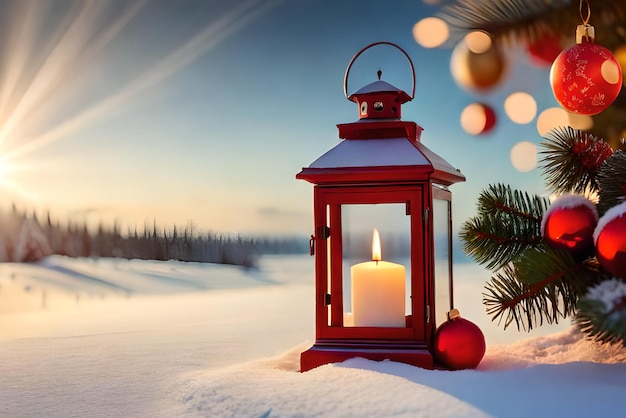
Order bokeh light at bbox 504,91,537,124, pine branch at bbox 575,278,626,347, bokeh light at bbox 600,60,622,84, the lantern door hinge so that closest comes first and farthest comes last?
pine branch at bbox 575,278,626,347, bokeh light at bbox 600,60,622,84, the lantern door hinge, bokeh light at bbox 504,91,537,124

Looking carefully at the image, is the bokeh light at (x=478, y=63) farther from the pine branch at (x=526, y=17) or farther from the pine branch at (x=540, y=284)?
the pine branch at (x=540, y=284)

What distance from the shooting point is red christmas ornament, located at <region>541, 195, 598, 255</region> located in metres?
1.18

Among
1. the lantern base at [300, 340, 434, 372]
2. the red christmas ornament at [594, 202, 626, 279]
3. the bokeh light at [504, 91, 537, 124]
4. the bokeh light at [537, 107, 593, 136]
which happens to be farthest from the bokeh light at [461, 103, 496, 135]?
the red christmas ornament at [594, 202, 626, 279]

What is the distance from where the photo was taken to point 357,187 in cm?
141

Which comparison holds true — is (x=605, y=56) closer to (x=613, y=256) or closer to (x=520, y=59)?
(x=520, y=59)

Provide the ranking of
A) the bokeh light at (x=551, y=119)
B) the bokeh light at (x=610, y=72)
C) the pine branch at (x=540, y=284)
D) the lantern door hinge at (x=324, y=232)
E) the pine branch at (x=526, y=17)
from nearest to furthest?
the pine branch at (x=540, y=284) < the bokeh light at (x=610, y=72) < the lantern door hinge at (x=324, y=232) < the pine branch at (x=526, y=17) < the bokeh light at (x=551, y=119)

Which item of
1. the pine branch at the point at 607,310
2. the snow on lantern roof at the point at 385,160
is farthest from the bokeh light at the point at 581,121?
the pine branch at the point at 607,310

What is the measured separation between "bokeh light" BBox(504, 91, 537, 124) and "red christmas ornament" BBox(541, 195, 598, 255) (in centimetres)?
67

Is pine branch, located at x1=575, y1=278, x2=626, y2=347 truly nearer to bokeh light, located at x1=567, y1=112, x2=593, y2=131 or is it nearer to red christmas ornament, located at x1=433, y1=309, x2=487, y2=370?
red christmas ornament, located at x1=433, y1=309, x2=487, y2=370

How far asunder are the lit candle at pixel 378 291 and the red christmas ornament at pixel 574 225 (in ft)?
1.14

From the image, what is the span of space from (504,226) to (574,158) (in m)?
0.21

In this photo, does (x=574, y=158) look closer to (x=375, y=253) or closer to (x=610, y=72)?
(x=610, y=72)

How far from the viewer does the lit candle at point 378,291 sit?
1.41m

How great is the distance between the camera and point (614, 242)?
1.02 metres
